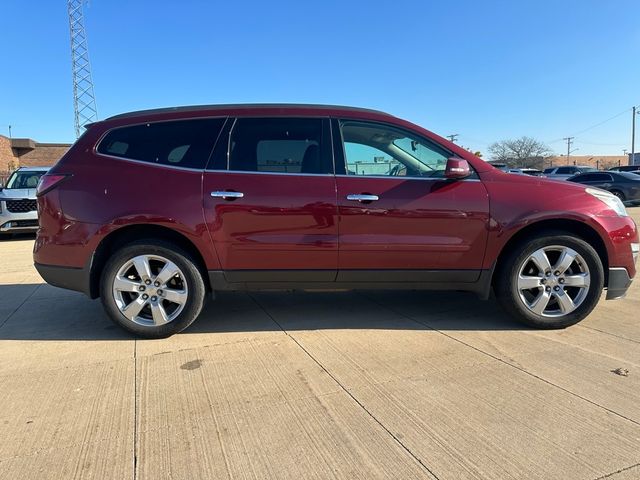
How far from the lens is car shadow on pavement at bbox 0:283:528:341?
421 centimetres

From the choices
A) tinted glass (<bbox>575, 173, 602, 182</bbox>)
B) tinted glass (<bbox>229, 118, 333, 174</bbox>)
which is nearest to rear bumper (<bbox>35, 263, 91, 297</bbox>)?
tinted glass (<bbox>229, 118, 333, 174</bbox>)

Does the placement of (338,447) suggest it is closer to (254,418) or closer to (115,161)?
(254,418)

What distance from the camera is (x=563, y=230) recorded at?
159 inches

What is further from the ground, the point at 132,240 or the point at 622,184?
the point at 622,184

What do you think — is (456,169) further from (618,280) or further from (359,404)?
(359,404)

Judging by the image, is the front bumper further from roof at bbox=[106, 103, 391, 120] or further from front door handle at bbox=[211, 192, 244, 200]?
front door handle at bbox=[211, 192, 244, 200]

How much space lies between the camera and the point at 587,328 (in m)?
4.15

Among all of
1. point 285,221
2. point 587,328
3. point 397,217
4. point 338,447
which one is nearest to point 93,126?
point 285,221

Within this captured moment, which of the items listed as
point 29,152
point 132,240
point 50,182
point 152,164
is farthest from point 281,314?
point 29,152

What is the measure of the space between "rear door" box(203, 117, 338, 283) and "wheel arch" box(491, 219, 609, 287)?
1.49 meters

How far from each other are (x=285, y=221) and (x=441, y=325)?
170 centimetres

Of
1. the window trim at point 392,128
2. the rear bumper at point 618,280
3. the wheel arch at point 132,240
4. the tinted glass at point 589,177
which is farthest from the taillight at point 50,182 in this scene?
the tinted glass at point 589,177

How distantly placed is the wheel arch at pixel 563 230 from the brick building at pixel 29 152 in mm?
40638

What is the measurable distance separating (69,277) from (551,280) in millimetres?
4054
